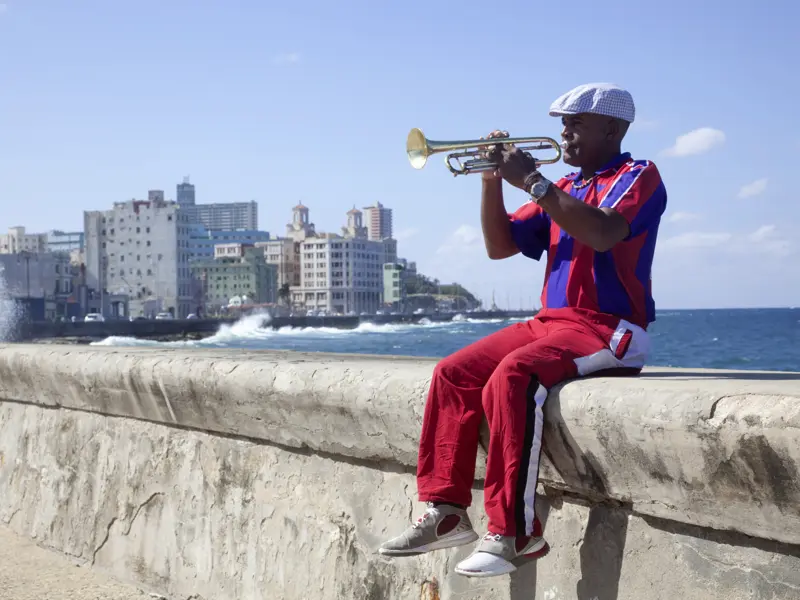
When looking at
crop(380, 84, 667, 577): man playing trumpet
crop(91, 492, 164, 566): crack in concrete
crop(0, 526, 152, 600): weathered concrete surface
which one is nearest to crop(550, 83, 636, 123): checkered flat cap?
crop(380, 84, 667, 577): man playing trumpet

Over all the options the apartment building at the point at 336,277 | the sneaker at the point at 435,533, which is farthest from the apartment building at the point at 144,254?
Result: the sneaker at the point at 435,533

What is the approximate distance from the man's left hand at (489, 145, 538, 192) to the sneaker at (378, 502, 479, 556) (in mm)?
858

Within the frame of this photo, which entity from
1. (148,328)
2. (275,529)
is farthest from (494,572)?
(148,328)

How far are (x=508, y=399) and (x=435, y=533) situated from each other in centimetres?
36

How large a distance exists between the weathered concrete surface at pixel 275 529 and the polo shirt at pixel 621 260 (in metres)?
0.57

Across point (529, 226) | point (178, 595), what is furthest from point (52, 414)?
point (529, 226)

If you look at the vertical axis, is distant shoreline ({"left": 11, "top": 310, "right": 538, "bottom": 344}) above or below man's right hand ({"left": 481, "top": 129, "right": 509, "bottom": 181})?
below

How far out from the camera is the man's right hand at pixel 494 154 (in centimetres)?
293

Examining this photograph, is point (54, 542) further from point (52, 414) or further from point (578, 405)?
point (578, 405)

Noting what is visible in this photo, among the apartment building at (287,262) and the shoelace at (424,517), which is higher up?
the apartment building at (287,262)

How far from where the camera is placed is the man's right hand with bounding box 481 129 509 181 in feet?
9.62

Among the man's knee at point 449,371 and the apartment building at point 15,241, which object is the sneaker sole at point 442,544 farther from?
the apartment building at point 15,241

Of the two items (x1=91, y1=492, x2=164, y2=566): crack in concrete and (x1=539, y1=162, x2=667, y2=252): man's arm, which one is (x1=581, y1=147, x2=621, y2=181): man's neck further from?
(x1=91, y1=492, x2=164, y2=566): crack in concrete

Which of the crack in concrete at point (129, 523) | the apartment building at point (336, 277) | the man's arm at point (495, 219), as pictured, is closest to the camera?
the man's arm at point (495, 219)
